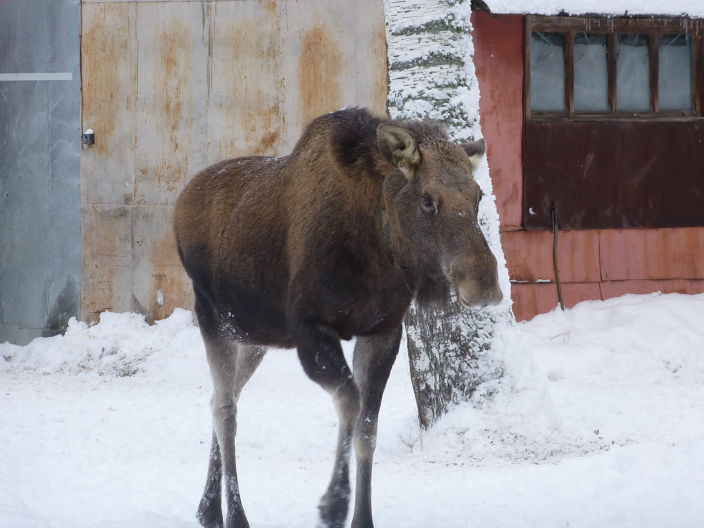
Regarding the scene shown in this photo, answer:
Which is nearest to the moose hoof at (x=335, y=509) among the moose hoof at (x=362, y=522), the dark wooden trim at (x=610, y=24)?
the moose hoof at (x=362, y=522)

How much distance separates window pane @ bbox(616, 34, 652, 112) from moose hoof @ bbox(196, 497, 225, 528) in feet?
30.7

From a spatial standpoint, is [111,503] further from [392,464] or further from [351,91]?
[351,91]

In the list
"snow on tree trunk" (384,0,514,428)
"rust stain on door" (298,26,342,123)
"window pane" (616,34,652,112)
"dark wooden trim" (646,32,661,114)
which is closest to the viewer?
"snow on tree trunk" (384,0,514,428)

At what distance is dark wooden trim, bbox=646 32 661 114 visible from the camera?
1290cm

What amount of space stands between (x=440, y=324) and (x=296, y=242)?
8.81 ft

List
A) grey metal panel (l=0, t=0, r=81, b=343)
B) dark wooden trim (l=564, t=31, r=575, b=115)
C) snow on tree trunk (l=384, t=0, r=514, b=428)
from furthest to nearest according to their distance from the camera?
dark wooden trim (l=564, t=31, r=575, b=115) → grey metal panel (l=0, t=0, r=81, b=343) → snow on tree trunk (l=384, t=0, r=514, b=428)

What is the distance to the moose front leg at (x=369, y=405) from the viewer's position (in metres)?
4.80

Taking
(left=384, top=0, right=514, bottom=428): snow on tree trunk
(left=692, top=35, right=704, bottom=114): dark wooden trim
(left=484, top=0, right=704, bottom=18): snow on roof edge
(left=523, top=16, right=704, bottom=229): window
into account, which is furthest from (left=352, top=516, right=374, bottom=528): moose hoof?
(left=692, top=35, right=704, bottom=114): dark wooden trim

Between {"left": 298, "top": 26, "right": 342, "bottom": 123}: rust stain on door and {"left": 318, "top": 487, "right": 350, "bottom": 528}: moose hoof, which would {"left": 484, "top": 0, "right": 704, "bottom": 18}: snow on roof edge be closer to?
{"left": 298, "top": 26, "right": 342, "bottom": 123}: rust stain on door

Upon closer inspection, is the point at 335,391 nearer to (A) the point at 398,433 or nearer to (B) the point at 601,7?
(A) the point at 398,433

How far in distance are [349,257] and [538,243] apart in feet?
28.2

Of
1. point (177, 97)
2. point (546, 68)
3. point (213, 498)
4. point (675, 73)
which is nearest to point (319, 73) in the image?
point (177, 97)

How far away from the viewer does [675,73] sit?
13.2m

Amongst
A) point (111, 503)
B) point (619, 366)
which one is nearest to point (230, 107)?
point (619, 366)
